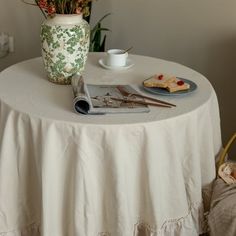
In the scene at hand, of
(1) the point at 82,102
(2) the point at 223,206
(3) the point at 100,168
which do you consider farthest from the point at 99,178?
(2) the point at 223,206

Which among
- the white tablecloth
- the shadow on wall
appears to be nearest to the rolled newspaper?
the white tablecloth

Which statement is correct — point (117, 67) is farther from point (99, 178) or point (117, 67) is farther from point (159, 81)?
point (99, 178)

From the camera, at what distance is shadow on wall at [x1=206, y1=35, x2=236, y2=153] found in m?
2.06

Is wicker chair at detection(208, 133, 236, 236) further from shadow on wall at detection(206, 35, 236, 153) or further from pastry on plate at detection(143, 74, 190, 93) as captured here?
shadow on wall at detection(206, 35, 236, 153)

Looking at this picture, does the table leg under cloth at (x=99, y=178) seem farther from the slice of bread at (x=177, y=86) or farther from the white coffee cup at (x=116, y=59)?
the white coffee cup at (x=116, y=59)

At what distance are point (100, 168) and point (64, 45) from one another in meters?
0.46

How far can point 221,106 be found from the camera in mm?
2156

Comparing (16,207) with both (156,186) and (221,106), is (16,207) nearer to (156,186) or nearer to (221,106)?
(156,186)

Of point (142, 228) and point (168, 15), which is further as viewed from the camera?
point (168, 15)

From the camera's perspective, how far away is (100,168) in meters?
1.19

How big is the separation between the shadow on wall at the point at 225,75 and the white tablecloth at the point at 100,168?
76 centimetres

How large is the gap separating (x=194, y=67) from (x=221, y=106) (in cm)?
24

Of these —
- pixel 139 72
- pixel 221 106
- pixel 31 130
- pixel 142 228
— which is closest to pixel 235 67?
pixel 221 106

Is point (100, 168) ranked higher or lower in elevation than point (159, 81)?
lower
